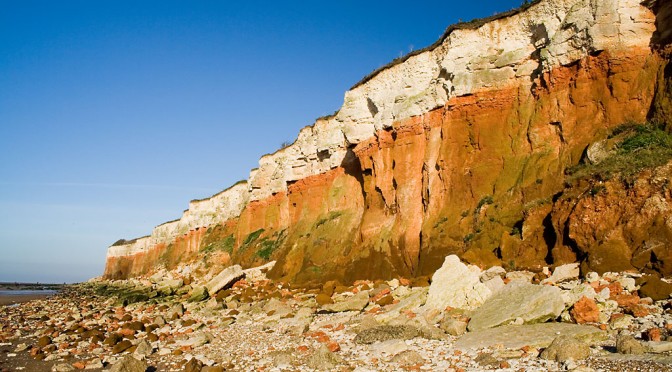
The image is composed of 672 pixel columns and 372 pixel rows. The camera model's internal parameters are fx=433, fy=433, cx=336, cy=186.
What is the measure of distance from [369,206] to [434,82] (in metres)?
9.59

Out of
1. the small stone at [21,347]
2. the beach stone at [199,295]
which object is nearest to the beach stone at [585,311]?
the small stone at [21,347]

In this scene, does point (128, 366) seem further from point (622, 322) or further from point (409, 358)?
point (622, 322)

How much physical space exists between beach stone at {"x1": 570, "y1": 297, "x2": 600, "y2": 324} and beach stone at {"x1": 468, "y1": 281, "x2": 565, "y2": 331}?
0.35 meters

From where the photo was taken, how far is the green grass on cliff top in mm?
14062

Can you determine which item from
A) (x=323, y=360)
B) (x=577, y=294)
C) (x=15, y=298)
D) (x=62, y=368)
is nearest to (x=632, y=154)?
(x=577, y=294)

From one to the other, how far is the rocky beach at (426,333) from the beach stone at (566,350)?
2 centimetres

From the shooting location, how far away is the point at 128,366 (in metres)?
11.2

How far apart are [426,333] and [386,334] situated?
1.12 meters

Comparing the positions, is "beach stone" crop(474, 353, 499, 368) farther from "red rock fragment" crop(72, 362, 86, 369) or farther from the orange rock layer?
"red rock fragment" crop(72, 362, 86, 369)

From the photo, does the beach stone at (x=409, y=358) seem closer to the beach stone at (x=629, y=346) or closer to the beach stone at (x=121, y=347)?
the beach stone at (x=629, y=346)

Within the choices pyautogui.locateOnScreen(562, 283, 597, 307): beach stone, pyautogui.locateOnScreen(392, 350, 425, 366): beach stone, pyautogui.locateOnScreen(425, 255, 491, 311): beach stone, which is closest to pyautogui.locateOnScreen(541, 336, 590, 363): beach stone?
pyautogui.locateOnScreen(562, 283, 597, 307): beach stone

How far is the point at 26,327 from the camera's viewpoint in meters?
21.6

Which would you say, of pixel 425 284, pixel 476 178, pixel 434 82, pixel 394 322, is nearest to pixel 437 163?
pixel 476 178

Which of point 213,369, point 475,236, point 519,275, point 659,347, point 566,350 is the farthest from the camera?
point 475,236
